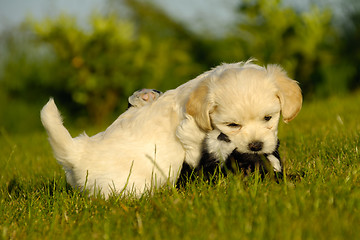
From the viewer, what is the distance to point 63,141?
3094 millimetres

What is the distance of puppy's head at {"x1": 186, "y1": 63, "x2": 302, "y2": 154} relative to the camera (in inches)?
124

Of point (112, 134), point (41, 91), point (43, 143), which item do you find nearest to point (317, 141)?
point (112, 134)

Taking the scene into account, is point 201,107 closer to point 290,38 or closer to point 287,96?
point 287,96

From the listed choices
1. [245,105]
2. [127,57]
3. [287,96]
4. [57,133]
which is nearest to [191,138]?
[245,105]

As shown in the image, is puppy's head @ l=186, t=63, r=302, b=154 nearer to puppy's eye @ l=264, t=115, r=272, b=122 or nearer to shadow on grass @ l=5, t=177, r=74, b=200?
puppy's eye @ l=264, t=115, r=272, b=122

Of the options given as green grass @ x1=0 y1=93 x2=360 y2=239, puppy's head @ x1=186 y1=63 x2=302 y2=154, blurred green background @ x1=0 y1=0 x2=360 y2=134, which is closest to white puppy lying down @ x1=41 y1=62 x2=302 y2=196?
puppy's head @ x1=186 y1=63 x2=302 y2=154

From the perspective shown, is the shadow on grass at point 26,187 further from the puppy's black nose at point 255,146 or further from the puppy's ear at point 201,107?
the puppy's black nose at point 255,146

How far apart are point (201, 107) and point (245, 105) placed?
35 centimetres

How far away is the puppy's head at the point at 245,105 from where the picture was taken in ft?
10.3

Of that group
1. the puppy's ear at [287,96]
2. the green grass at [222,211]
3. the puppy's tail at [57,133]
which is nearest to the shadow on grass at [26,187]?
the green grass at [222,211]

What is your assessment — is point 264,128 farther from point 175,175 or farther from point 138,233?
point 138,233

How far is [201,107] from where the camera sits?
324cm

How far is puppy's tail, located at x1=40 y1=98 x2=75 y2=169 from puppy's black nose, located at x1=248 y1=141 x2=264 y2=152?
4.49 feet

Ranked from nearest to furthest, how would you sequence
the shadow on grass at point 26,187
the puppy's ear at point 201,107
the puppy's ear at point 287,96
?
the puppy's ear at point 201,107
the puppy's ear at point 287,96
the shadow on grass at point 26,187
